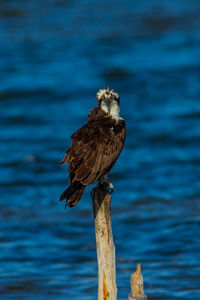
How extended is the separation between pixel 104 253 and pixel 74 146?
1027 millimetres

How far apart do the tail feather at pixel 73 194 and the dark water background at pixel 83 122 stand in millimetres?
2916

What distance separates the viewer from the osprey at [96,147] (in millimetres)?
5801

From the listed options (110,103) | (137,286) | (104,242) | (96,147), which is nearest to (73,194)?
Answer: (104,242)

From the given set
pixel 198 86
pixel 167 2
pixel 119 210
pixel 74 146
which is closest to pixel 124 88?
pixel 198 86

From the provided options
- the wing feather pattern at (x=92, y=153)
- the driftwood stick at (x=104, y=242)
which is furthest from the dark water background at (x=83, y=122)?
the wing feather pattern at (x=92, y=153)

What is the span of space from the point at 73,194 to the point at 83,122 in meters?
11.8

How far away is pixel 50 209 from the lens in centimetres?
1229

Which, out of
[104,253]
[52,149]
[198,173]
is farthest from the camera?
[52,149]

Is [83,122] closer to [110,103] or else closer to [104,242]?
[110,103]

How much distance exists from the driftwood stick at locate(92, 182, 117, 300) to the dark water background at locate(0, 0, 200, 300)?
2.64 meters

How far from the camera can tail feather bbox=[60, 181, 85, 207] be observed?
18.3ft

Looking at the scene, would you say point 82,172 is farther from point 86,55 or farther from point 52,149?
point 86,55

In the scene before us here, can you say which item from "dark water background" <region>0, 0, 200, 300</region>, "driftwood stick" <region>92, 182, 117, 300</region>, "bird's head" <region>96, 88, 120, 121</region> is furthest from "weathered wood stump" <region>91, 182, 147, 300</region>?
"dark water background" <region>0, 0, 200, 300</region>

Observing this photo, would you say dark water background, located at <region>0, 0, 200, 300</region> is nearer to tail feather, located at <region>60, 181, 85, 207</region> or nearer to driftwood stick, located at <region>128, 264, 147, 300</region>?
driftwood stick, located at <region>128, 264, 147, 300</region>
